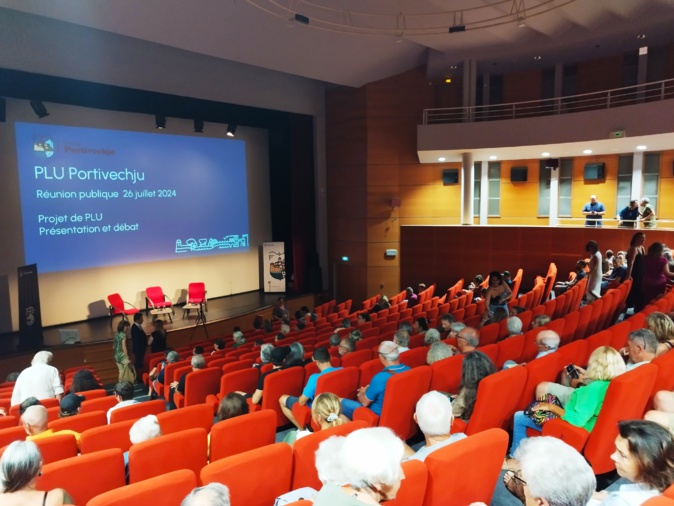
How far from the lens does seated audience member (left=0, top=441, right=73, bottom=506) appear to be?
207cm

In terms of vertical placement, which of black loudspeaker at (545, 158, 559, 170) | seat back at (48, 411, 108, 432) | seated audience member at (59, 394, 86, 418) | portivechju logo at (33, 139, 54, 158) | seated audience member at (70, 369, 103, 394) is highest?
portivechju logo at (33, 139, 54, 158)

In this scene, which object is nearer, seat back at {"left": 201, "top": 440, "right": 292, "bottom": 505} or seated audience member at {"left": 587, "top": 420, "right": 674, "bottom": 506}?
seated audience member at {"left": 587, "top": 420, "right": 674, "bottom": 506}

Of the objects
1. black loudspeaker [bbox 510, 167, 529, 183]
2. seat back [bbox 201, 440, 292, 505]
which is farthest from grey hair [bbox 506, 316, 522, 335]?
black loudspeaker [bbox 510, 167, 529, 183]

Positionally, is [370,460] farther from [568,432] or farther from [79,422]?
[79,422]

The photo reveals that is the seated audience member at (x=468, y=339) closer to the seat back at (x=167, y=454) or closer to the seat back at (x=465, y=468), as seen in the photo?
the seat back at (x=465, y=468)

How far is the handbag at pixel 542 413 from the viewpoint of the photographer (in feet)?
9.56

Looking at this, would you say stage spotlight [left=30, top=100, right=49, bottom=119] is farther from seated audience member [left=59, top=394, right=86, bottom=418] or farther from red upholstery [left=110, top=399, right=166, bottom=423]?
red upholstery [left=110, top=399, right=166, bottom=423]

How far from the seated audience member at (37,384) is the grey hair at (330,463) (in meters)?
4.54

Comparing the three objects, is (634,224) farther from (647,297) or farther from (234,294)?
(234,294)

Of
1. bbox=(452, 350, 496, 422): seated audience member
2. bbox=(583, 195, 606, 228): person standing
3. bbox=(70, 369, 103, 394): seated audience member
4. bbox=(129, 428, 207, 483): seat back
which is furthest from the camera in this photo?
bbox=(583, 195, 606, 228): person standing

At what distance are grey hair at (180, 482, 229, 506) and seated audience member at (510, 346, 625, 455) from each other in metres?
1.95

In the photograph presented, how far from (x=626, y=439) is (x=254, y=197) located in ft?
42.6

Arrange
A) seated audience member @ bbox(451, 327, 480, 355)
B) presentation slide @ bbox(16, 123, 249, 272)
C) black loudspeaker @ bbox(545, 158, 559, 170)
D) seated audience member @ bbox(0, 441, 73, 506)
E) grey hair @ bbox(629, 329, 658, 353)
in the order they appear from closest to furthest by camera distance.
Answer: seated audience member @ bbox(0, 441, 73, 506), grey hair @ bbox(629, 329, 658, 353), seated audience member @ bbox(451, 327, 480, 355), presentation slide @ bbox(16, 123, 249, 272), black loudspeaker @ bbox(545, 158, 559, 170)

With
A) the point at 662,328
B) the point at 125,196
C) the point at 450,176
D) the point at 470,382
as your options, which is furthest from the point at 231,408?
the point at 450,176
